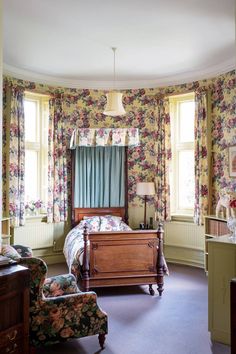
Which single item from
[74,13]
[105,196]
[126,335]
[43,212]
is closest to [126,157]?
[105,196]

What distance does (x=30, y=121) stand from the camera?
5.91 metres

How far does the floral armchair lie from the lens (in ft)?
8.43

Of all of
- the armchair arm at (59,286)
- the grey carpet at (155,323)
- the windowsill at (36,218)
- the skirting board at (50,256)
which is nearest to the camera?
the grey carpet at (155,323)

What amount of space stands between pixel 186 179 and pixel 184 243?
1.09 m

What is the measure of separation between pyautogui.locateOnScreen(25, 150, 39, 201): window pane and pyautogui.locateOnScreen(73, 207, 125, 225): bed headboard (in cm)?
76

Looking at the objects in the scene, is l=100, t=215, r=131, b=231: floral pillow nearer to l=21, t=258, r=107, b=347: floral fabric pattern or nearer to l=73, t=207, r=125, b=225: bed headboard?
l=73, t=207, r=125, b=225: bed headboard

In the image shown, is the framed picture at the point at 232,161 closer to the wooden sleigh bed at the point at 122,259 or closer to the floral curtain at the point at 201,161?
the floral curtain at the point at 201,161

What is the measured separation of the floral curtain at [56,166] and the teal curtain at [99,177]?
0.22m

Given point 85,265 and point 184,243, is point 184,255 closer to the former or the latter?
point 184,243

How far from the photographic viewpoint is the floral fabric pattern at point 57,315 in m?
2.57

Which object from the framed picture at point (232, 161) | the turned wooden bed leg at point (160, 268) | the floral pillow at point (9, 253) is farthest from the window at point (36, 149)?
the floral pillow at point (9, 253)

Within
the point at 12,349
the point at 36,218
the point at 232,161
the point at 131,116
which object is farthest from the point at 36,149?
the point at 12,349

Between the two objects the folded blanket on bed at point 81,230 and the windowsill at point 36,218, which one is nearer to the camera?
the folded blanket on bed at point 81,230

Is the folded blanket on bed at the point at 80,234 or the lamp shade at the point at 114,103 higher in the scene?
the lamp shade at the point at 114,103
